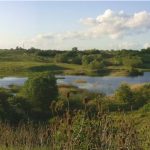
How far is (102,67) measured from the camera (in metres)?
125

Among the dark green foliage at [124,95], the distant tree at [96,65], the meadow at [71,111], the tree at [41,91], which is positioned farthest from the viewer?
the distant tree at [96,65]

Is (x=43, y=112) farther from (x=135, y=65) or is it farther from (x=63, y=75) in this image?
(x=135, y=65)

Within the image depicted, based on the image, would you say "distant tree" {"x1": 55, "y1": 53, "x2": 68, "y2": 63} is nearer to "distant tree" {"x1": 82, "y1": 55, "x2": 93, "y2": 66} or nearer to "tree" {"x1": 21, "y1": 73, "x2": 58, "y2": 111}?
"distant tree" {"x1": 82, "y1": 55, "x2": 93, "y2": 66}

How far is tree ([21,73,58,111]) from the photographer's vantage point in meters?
50.4

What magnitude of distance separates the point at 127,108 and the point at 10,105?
47.5ft

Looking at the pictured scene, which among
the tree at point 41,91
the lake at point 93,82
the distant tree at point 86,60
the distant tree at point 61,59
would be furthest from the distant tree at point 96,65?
the tree at point 41,91

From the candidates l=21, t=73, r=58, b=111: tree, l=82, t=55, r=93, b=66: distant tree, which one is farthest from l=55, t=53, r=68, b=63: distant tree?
l=21, t=73, r=58, b=111: tree

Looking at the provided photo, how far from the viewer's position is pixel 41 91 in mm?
51812

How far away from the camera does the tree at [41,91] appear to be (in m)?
50.4

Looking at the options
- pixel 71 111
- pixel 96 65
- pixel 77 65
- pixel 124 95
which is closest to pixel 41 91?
pixel 124 95

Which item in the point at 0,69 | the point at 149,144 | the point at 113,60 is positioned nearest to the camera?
the point at 149,144

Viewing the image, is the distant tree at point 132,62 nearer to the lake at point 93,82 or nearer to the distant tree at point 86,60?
the distant tree at point 86,60

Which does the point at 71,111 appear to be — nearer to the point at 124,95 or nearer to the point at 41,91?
the point at 41,91

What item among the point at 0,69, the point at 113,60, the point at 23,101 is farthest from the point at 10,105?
the point at 113,60
